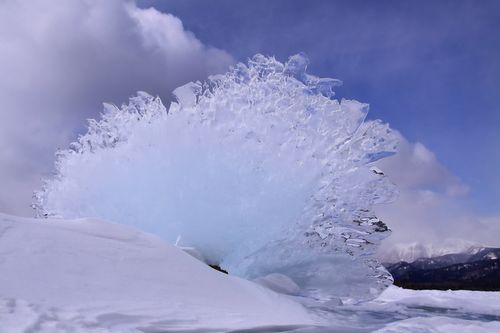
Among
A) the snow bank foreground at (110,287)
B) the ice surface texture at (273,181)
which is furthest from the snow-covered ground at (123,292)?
the ice surface texture at (273,181)

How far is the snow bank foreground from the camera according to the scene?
3557 millimetres

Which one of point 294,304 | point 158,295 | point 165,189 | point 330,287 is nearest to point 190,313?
point 158,295

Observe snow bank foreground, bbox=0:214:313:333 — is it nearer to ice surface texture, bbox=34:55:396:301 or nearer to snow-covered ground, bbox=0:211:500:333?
snow-covered ground, bbox=0:211:500:333

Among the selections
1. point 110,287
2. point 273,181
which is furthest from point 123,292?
point 273,181

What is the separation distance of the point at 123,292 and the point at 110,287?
13cm

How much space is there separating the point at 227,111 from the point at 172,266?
5.53 metres

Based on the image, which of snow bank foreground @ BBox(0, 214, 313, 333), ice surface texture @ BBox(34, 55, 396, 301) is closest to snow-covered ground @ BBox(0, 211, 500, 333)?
snow bank foreground @ BBox(0, 214, 313, 333)

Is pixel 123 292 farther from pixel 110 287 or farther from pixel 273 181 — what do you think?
pixel 273 181

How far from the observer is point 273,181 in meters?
10.2

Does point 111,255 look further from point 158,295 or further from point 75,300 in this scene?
point 75,300

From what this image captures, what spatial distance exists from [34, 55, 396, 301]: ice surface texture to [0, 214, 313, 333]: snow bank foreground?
3.76 metres

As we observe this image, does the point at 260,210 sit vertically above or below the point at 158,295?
above

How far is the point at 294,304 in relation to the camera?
648cm

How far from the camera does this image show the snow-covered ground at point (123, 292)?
3.59m
